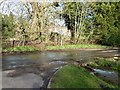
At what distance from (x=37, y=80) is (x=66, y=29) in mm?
24054

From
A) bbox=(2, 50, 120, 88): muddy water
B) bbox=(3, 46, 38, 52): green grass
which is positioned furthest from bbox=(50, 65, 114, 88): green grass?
bbox=(3, 46, 38, 52): green grass

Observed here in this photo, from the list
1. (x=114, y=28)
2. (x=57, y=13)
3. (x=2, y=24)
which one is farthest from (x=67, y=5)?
(x=2, y=24)

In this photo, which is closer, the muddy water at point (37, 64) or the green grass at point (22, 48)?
the muddy water at point (37, 64)

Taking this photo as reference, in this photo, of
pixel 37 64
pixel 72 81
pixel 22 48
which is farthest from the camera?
pixel 22 48

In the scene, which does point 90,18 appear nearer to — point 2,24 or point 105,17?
point 105,17

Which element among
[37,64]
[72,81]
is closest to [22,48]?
[37,64]

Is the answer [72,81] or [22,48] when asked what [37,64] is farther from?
[22,48]

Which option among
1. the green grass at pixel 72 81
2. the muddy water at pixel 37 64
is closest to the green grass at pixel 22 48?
the muddy water at pixel 37 64

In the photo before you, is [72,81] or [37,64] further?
[37,64]

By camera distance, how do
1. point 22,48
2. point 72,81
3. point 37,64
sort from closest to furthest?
1. point 72,81
2. point 37,64
3. point 22,48

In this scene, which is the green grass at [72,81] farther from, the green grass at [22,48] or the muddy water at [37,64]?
the green grass at [22,48]

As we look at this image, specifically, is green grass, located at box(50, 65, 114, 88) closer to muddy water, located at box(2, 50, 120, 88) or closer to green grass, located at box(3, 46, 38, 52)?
muddy water, located at box(2, 50, 120, 88)

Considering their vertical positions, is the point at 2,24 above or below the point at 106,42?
above

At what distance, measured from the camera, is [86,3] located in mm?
33562
